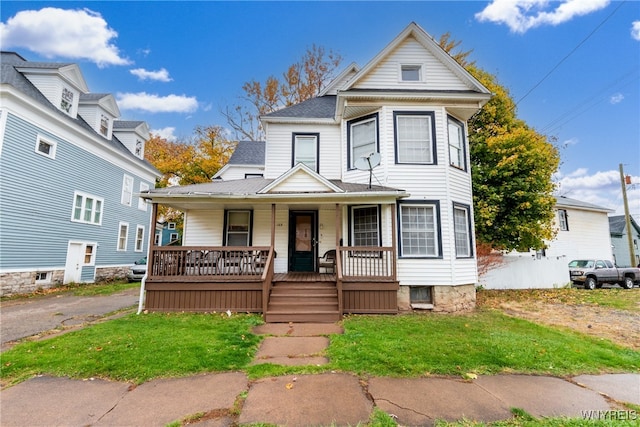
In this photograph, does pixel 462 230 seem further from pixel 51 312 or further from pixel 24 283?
pixel 24 283

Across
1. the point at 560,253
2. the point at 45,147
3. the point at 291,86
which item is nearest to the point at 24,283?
the point at 45,147

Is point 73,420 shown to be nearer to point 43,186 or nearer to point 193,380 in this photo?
point 193,380

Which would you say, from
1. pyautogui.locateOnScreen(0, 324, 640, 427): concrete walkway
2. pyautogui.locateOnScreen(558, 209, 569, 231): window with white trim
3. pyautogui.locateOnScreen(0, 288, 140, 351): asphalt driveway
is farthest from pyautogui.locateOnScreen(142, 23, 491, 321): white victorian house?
pyautogui.locateOnScreen(558, 209, 569, 231): window with white trim

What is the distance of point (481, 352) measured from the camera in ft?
15.1

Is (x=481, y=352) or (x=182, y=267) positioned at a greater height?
(x=182, y=267)

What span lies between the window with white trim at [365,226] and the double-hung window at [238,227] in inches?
141

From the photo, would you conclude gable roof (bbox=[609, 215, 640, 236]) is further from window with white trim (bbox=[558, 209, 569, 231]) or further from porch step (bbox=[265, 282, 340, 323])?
porch step (bbox=[265, 282, 340, 323])

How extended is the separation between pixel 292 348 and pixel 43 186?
516 inches

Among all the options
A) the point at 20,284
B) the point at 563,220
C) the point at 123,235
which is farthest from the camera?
the point at 563,220

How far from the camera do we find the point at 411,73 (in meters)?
9.23

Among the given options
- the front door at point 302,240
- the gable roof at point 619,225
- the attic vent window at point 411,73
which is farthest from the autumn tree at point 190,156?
the gable roof at point 619,225

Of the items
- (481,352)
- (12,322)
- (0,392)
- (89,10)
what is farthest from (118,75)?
(481,352)

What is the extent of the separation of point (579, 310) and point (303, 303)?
853 cm

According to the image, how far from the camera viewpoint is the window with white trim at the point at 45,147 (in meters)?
11.3
